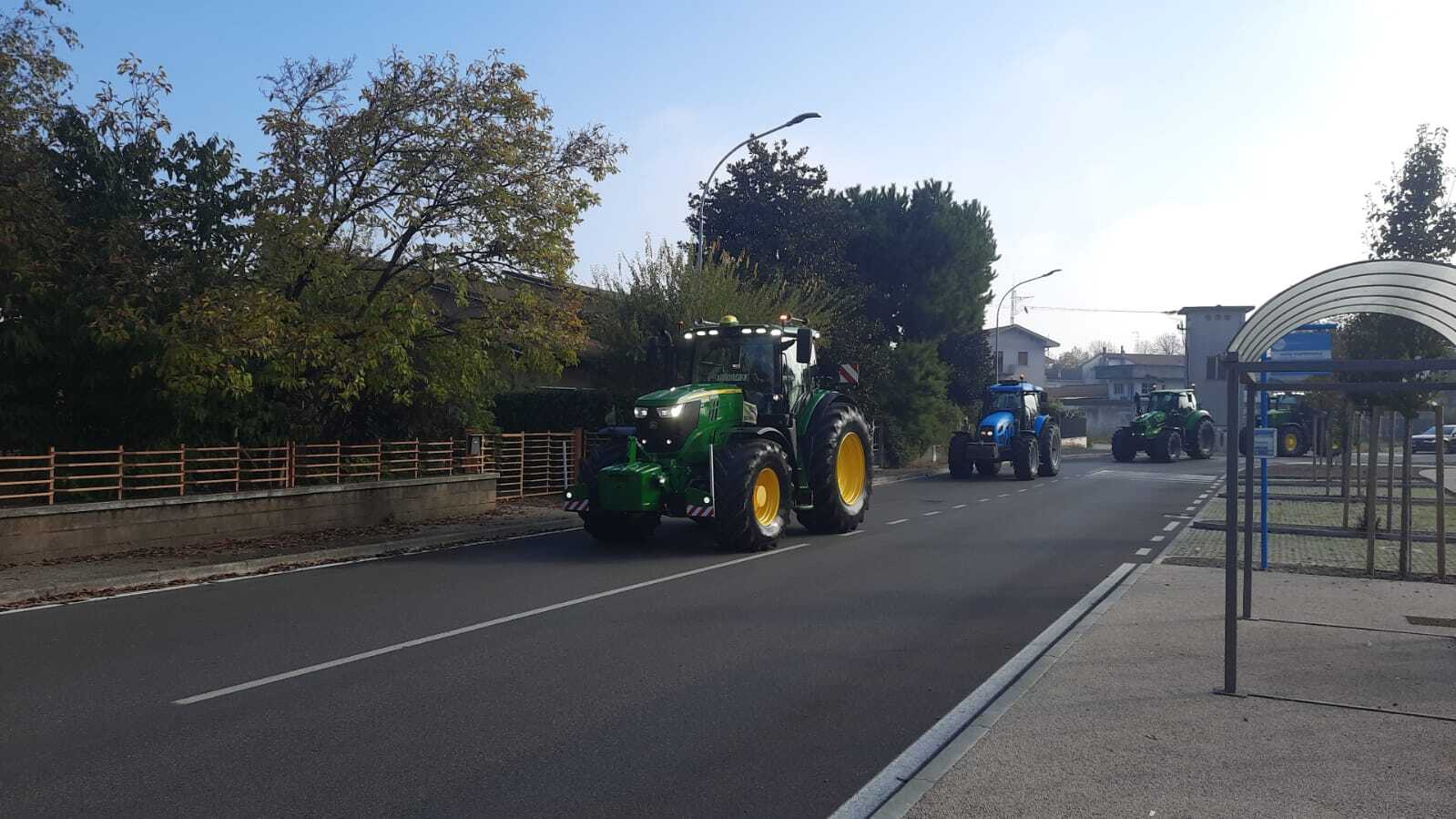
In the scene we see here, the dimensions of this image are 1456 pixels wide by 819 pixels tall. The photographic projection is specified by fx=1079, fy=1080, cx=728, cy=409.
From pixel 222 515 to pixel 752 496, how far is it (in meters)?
6.65

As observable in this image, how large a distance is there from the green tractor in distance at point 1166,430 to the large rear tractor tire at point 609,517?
2875cm

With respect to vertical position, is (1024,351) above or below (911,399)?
above

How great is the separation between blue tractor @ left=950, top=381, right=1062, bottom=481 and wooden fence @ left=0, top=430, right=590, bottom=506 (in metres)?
12.4

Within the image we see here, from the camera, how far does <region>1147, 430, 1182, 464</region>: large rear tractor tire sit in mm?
38125

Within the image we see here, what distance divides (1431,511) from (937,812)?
19.2 m

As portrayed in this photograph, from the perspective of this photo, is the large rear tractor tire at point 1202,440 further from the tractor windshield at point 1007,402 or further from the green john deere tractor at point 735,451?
→ the green john deere tractor at point 735,451

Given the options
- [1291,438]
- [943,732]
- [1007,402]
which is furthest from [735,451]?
[1291,438]

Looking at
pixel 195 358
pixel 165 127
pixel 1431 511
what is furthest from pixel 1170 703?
pixel 1431 511

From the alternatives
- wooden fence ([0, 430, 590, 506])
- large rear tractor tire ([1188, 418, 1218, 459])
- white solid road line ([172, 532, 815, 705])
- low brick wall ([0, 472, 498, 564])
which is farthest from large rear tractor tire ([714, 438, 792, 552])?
large rear tractor tire ([1188, 418, 1218, 459])

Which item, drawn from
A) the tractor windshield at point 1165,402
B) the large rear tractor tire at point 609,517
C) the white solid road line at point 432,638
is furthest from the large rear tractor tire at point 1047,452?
the white solid road line at point 432,638

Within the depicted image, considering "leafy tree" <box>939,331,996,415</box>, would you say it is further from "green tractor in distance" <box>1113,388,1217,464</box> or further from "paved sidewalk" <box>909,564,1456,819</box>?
"paved sidewalk" <box>909,564,1456,819</box>

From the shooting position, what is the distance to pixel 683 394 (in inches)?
529

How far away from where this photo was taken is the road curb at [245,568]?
10000 mm

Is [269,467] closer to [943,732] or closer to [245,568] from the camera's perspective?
[245,568]
